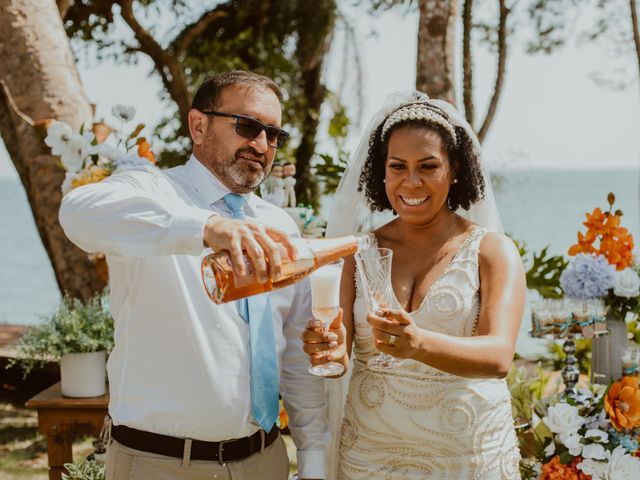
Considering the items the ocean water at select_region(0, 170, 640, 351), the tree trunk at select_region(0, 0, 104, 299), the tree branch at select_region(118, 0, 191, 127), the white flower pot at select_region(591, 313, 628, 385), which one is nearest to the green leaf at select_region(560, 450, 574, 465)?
the white flower pot at select_region(591, 313, 628, 385)

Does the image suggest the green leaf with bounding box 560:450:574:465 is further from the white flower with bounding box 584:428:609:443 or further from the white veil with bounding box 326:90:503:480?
the white veil with bounding box 326:90:503:480

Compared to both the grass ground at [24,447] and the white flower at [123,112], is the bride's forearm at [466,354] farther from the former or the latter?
the grass ground at [24,447]

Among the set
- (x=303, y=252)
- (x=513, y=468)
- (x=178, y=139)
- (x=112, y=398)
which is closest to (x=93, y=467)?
(x=112, y=398)

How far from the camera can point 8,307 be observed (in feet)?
82.2

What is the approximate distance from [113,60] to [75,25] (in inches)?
36.2

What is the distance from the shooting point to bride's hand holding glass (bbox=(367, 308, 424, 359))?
201cm

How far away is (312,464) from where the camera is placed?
2.55m

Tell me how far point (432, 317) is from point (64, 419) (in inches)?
93.4

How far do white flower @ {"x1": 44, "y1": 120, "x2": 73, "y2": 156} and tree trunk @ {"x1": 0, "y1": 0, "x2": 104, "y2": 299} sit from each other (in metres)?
0.59

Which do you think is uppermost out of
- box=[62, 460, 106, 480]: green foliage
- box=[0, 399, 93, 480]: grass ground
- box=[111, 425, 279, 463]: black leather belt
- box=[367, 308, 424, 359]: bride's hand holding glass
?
box=[367, 308, 424, 359]: bride's hand holding glass

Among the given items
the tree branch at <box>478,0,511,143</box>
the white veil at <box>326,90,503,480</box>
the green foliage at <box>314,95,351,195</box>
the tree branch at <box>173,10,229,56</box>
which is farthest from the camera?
the tree branch at <box>173,10,229,56</box>

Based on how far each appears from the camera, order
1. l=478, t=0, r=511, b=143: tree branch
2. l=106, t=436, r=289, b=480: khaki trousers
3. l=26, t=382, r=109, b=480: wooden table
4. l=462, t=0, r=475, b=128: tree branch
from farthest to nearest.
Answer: l=478, t=0, r=511, b=143: tree branch, l=462, t=0, r=475, b=128: tree branch, l=26, t=382, r=109, b=480: wooden table, l=106, t=436, r=289, b=480: khaki trousers

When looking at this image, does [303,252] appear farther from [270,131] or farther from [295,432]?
[295,432]

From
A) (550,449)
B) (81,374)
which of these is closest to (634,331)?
(550,449)
